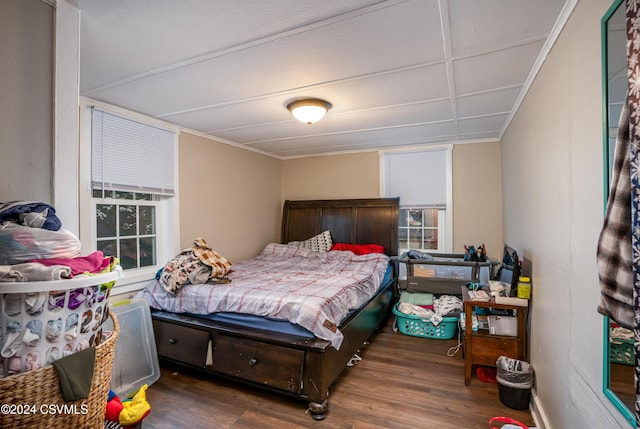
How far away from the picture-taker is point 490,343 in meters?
2.45

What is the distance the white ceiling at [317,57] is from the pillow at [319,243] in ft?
6.14

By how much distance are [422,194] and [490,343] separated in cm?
243

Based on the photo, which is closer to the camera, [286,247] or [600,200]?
[600,200]

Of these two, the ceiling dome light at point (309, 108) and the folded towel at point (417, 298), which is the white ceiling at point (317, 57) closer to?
the ceiling dome light at point (309, 108)

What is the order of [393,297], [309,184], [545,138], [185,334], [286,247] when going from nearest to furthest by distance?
[545,138] < [185,334] < [393,297] < [286,247] < [309,184]

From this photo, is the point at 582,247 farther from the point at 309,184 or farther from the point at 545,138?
the point at 309,184

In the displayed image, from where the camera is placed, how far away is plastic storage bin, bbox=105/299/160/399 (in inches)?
93.0

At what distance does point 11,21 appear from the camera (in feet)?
4.05

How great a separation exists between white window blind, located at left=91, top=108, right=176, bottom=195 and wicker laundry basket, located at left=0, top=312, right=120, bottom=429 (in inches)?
90.5

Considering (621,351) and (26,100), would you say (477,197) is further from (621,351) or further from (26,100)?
(26,100)

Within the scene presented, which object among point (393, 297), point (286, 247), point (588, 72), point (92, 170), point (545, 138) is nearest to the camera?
point (588, 72)

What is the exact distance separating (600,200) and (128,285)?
3.49 m

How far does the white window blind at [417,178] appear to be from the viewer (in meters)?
4.39

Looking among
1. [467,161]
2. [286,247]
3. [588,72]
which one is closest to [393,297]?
[286,247]
